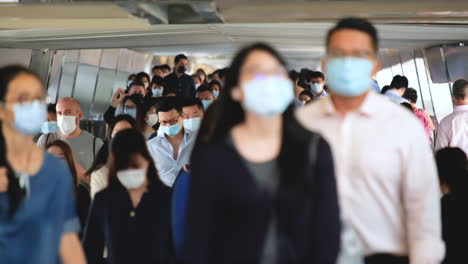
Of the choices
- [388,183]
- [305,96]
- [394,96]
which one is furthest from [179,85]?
[388,183]

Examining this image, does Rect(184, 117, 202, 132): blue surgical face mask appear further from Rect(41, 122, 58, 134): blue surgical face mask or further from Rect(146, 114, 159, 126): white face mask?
Rect(146, 114, 159, 126): white face mask

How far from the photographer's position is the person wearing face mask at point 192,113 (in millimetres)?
7105

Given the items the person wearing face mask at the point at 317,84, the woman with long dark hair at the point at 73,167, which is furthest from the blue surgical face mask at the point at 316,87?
the woman with long dark hair at the point at 73,167

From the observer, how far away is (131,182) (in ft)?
15.2

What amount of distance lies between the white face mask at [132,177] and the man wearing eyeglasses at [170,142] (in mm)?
2354

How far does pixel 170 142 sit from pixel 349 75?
13.8ft

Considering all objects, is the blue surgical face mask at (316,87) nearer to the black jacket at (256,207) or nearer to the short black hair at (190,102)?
the short black hair at (190,102)

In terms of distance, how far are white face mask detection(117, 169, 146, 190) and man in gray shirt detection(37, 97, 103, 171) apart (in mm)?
3112

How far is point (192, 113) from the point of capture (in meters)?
7.15

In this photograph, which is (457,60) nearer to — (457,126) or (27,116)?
(457,126)

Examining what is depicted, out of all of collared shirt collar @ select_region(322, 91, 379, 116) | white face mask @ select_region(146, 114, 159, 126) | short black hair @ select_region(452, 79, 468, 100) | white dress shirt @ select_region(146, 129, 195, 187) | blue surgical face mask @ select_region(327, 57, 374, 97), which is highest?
short black hair @ select_region(452, 79, 468, 100)

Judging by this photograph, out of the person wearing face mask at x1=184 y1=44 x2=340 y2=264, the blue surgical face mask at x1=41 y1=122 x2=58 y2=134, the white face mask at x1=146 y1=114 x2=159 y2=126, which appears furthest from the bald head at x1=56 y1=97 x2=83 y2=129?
the person wearing face mask at x1=184 y1=44 x2=340 y2=264

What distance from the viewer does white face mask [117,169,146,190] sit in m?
4.61

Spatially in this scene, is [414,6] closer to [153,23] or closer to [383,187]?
[153,23]
